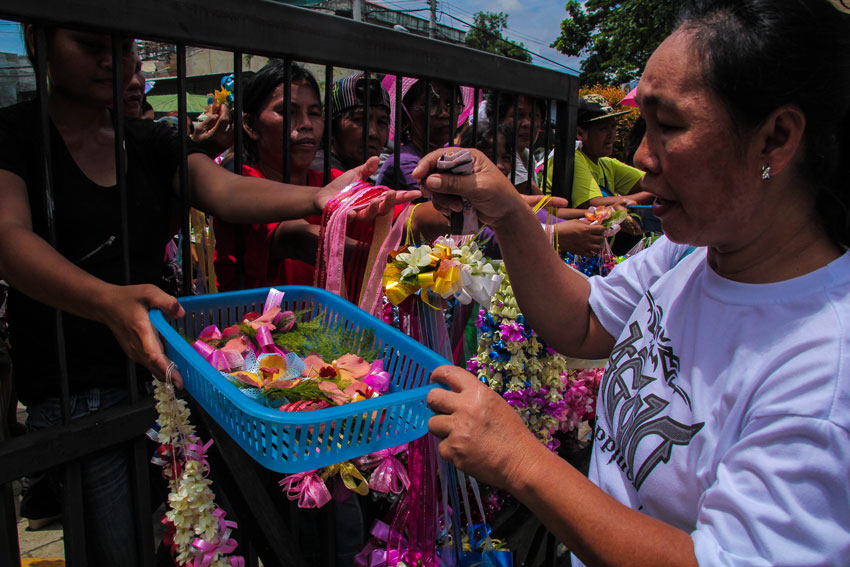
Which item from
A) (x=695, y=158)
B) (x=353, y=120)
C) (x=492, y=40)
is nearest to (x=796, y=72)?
(x=695, y=158)

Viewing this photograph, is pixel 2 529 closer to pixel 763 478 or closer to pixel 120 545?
pixel 120 545

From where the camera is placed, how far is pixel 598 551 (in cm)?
90

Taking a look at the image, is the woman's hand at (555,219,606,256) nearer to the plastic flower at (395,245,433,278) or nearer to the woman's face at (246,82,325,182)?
the woman's face at (246,82,325,182)

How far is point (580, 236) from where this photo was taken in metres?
2.47

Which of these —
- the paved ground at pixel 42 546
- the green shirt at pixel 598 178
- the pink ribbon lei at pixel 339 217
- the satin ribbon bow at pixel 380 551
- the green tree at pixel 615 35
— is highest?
the green tree at pixel 615 35

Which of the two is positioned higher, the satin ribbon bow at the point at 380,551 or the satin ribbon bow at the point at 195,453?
the satin ribbon bow at the point at 195,453

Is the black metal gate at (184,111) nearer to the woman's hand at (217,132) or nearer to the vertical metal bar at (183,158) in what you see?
the vertical metal bar at (183,158)

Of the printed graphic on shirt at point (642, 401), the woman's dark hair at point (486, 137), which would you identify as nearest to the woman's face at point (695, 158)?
the printed graphic on shirt at point (642, 401)

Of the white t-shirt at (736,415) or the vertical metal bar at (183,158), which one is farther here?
the vertical metal bar at (183,158)

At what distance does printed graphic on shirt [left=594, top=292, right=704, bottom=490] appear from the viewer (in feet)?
3.34

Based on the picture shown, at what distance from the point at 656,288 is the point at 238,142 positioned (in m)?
1.12

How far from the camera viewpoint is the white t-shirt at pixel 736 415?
0.79 meters

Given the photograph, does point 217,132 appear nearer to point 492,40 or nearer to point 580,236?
point 580,236

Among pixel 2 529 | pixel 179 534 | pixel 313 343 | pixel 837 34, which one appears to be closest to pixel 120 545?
pixel 2 529
